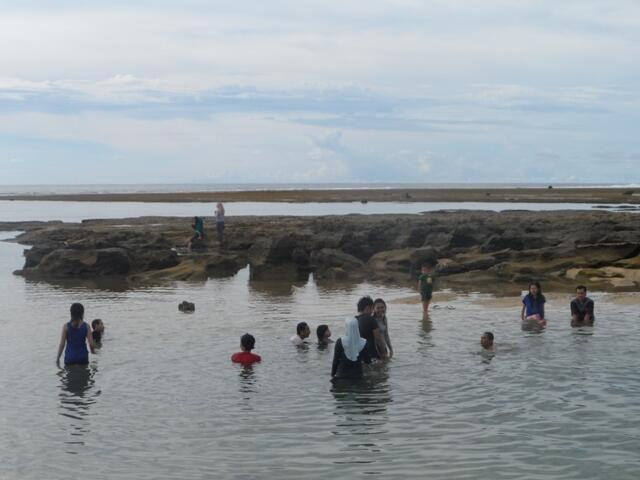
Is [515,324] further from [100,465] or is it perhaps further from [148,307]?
[100,465]

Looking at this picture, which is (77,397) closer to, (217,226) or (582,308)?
(582,308)

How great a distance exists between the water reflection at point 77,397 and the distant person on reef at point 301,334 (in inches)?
171

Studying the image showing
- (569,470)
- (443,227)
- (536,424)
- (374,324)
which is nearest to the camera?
(569,470)

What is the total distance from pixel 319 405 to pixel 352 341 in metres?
1.62

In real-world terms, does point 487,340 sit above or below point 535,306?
below

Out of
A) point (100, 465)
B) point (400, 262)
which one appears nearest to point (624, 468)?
point (100, 465)

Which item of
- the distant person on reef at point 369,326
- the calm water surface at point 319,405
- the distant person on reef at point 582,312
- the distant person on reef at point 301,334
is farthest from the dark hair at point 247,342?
the distant person on reef at point 582,312

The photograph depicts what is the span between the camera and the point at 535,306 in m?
20.4

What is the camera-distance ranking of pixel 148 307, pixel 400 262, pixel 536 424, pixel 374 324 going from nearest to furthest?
1. pixel 536 424
2. pixel 374 324
3. pixel 148 307
4. pixel 400 262

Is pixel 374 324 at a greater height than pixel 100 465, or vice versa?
pixel 374 324

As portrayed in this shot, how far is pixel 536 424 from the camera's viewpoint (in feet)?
40.0

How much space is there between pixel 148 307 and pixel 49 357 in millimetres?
7976

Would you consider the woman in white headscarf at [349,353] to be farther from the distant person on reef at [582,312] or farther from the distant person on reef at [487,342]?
the distant person on reef at [582,312]

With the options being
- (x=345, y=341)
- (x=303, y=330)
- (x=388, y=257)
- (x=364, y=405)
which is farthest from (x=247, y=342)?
(x=388, y=257)
